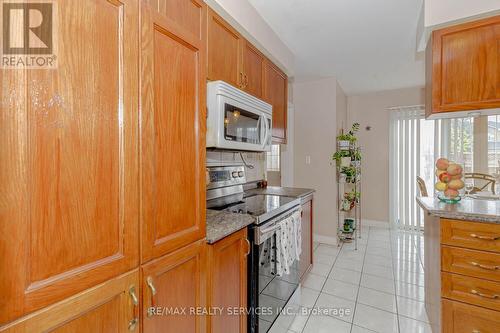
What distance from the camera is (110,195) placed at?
29.6 inches

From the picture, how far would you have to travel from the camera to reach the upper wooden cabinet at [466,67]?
1.68m

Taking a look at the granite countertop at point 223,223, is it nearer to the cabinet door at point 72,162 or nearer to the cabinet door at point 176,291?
the cabinet door at point 176,291

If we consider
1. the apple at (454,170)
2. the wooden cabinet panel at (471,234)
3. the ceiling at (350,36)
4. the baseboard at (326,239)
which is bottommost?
the baseboard at (326,239)

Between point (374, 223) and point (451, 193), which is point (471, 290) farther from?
point (374, 223)

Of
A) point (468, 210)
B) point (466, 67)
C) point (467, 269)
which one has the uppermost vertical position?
point (466, 67)

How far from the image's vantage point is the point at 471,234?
1.46 m

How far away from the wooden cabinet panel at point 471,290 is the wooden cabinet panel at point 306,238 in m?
1.07

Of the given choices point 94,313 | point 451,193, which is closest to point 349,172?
point 451,193

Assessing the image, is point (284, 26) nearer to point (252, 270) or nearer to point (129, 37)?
point (129, 37)

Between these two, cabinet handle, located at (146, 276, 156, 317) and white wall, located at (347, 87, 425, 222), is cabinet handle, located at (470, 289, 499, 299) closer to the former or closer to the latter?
cabinet handle, located at (146, 276, 156, 317)

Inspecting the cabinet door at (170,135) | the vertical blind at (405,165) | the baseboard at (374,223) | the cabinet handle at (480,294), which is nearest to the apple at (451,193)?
the cabinet handle at (480,294)

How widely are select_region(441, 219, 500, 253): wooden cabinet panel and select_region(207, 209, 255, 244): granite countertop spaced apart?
123 cm

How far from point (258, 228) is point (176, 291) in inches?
23.7

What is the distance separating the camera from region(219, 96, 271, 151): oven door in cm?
155
